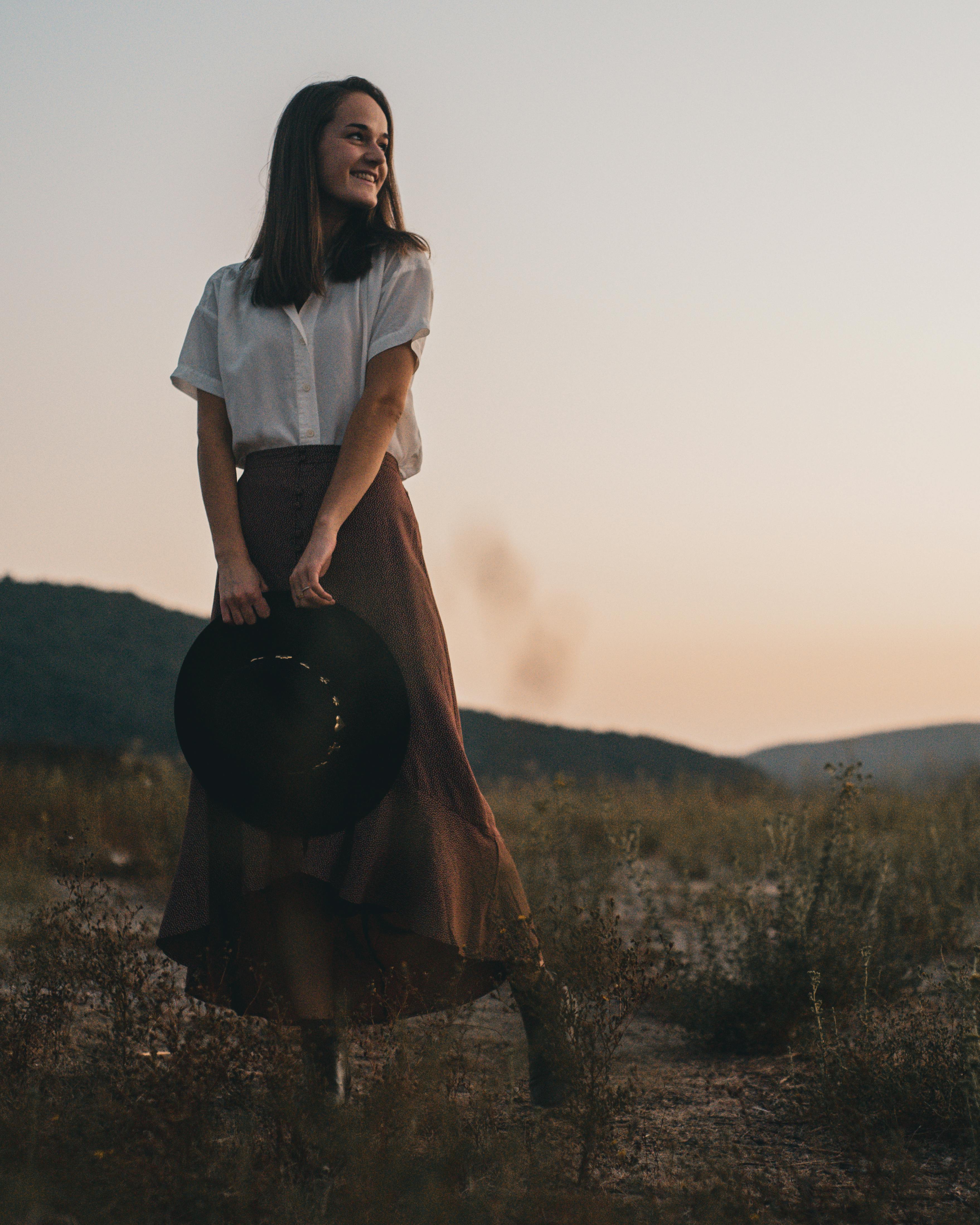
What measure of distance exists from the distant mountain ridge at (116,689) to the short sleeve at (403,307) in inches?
1065

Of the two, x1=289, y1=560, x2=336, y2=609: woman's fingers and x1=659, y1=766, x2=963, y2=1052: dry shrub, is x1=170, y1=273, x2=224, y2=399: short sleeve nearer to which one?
x1=289, y1=560, x2=336, y2=609: woman's fingers

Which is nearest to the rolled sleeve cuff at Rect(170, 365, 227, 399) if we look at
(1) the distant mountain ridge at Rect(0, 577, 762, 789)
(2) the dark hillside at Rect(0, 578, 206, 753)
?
(1) the distant mountain ridge at Rect(0, 577, 762, 789)

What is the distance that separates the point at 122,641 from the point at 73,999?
1603 inches

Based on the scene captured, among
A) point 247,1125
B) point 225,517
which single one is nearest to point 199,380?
point 225,517

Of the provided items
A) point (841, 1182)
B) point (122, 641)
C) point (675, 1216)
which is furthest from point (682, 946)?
point (122, 641)

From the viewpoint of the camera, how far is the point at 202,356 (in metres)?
2.43

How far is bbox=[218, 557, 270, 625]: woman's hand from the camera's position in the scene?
221cm

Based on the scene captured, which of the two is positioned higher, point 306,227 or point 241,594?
point 306,227

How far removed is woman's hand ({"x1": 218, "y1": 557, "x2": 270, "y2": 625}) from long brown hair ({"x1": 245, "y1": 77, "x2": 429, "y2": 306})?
0.61 m

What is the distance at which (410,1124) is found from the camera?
1964 mm

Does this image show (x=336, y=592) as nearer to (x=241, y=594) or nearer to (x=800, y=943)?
(x=241, y=594)

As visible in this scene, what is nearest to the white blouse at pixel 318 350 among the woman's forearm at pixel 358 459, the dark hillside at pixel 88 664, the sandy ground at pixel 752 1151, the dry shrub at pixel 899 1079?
the woman's forearm at pixel 358 459

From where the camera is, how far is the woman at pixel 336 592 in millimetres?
2176

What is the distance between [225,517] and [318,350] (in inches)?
16.8
